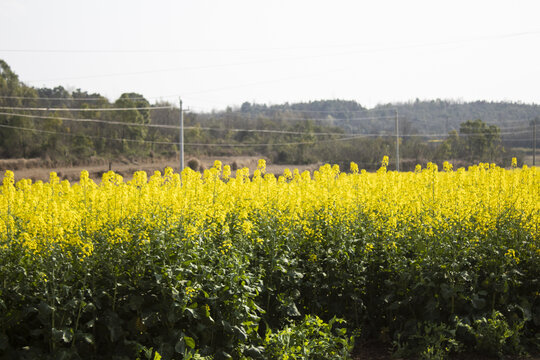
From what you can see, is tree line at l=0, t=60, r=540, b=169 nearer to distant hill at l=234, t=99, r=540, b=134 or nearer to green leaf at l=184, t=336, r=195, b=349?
distant hill at l=234, t=99, r=540, b=134

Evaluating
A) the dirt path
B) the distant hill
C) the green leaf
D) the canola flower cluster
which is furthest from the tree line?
the green leaf

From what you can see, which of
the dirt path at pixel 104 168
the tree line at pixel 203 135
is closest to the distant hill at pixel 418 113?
the tree line at pixel 203 135

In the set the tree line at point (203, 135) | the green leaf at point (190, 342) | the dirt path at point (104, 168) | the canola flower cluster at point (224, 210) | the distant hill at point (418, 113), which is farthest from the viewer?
the distant hill at point (418, 113)

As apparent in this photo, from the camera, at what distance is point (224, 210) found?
6.05 m

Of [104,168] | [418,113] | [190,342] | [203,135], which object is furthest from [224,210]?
[418,113]

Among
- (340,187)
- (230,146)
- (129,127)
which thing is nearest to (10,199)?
(340,187)

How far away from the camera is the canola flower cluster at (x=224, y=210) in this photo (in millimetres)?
5043

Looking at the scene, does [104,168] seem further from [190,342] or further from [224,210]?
[190,342]

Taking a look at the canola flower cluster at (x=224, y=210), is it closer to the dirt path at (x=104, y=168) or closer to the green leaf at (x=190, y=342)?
the green leaf at (x=190, y=342)

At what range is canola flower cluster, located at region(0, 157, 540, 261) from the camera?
504cm

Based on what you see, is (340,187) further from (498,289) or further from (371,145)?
(371,145)

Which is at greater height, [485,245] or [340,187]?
[340,187]

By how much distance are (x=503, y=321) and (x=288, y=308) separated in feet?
8.40

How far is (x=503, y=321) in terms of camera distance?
5707 millimetres
